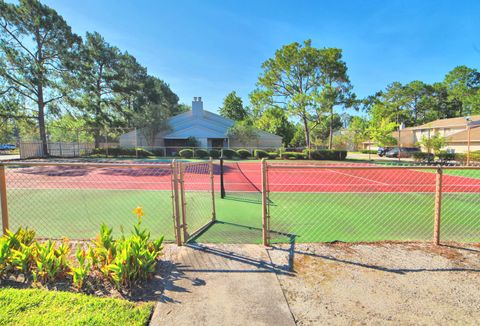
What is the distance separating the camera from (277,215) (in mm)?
6578

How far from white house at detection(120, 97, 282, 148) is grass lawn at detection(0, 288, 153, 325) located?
30797mm

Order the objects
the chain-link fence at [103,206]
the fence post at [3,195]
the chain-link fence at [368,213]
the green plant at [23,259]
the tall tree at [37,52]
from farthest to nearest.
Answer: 1. the tall tree at [37,52]
2. the chain-link fence at [368,213]
3. the chain-link fence at [103,206]
4. the fence post at [3,195]
5. the green plant at [23,259]

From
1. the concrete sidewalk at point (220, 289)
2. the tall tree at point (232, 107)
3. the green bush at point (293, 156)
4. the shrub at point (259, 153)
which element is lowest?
the concrete sidewalk at point (220, 289)

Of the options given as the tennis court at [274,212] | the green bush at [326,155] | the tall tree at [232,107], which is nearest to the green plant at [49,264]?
the tennis court at [274,212]

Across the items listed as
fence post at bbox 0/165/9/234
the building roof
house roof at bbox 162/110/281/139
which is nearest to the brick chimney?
house roof at bbox 162/110/281/139

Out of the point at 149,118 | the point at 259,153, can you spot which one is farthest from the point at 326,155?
the point at 149,118

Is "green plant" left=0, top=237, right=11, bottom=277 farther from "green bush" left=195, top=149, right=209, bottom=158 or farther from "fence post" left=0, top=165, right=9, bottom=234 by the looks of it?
"green bush" left=195, top=149, right=209, bottom=158

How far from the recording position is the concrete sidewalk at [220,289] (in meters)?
2.51

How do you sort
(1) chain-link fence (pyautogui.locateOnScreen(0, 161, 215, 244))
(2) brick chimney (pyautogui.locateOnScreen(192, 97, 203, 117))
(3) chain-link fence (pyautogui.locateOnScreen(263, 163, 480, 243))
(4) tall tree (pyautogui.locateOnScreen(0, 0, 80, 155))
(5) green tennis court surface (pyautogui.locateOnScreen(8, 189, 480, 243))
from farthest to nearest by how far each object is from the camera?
1. (2) brick chimney (pyautogui.locateOnScreen(192, 97, 203, 117))
2. (4) tall tree (pyautogui.locateOnScreen(0, 0, 80, 155))
3. (5) green tennis court surface (pyautogui.locateOnScreen(8, 189, 480, 243))
4. (3) chain-link fence (pyautogui.locateOnScreen(263, 163, 480, 243))
5. (1) chain-link fence (pyautogui.locateOnScreen(0, 161, 215, 244))

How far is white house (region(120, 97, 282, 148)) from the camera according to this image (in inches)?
1313

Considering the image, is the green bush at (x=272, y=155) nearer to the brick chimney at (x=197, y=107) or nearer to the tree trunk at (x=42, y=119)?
the brick chimney at (x=197, y=107)

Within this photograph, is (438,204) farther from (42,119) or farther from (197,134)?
(42,119)

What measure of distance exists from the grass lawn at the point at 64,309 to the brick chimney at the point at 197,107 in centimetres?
3264

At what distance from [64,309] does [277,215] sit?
490cm
